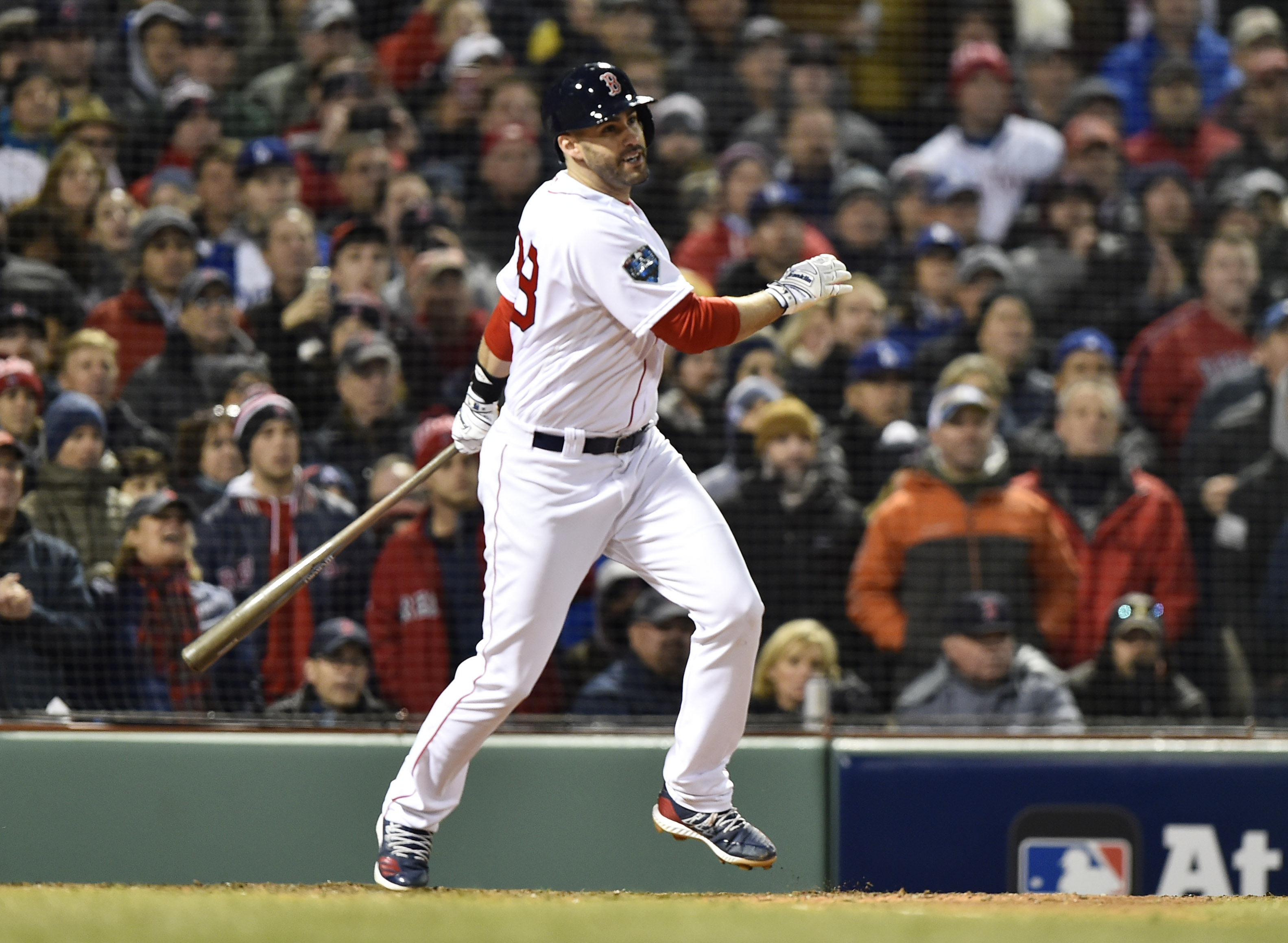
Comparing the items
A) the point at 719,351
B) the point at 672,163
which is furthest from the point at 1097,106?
the point at 719,351

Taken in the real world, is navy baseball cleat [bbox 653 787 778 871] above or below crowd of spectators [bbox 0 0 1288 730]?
below

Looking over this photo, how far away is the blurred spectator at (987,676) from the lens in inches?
188

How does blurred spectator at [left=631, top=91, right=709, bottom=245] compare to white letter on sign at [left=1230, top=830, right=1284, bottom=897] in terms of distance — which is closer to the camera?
white letter on sign at [left=1230, top=830, right=1284, bottom=897]

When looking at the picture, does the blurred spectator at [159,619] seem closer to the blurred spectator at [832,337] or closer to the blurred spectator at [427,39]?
the blurred spectator at [832,337]

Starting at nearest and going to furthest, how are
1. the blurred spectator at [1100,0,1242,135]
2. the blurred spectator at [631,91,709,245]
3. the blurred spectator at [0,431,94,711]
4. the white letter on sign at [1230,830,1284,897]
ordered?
the white letter on sign at [1230,830,1284,897] < the blurred spectator at [0,431,94,711] < the blurred spectator at [631,91,709,245] < the blurred spectator at [1100,0,1242,135]

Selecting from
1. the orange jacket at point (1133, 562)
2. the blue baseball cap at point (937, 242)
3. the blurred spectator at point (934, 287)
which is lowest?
the orange jacket at point (1133, 562)

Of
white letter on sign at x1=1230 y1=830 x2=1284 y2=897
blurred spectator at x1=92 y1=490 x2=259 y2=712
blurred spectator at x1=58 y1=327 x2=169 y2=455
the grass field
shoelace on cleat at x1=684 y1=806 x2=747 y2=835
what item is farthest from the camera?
blurred spectator at x1=58 y1=327 x2=169 y2=455

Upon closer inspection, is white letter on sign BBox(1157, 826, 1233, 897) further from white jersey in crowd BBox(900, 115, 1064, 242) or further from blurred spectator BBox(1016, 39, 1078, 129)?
blurred spectator BBox(1016, 39, 1078, 129)

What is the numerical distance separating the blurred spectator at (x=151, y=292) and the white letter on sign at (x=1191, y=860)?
337 cm

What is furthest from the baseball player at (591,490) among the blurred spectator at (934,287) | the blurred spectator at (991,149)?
the blurred spectator at (991,149)

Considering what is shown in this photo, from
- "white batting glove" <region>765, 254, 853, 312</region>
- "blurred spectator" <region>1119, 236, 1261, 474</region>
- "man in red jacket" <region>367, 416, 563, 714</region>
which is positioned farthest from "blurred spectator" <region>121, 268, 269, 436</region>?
"blurred spectator" <region>1119, 236, 1261, 474</region>

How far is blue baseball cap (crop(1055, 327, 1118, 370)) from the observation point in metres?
5.86

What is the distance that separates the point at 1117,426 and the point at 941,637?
1076mm

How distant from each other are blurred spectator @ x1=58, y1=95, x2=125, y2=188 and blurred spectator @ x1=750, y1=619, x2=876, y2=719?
9.56ft
